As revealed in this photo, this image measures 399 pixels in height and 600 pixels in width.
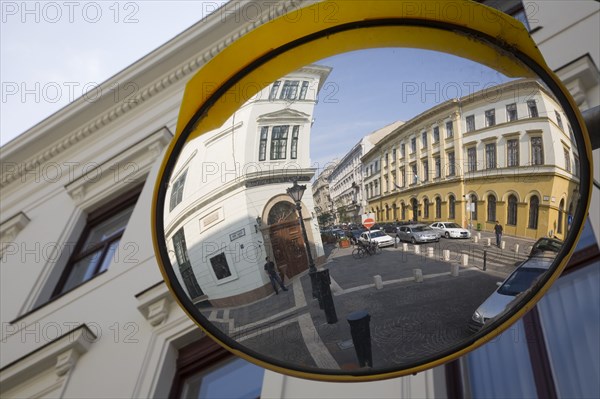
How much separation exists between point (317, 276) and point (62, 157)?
8.29 meters

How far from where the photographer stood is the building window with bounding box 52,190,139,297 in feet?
20.4

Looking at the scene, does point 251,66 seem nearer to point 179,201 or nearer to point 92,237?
point 179,201

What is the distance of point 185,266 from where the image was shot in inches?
42.4

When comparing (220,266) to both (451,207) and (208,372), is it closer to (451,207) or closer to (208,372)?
(451,207)

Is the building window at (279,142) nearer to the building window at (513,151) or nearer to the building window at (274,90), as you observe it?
the building window at (274,90)

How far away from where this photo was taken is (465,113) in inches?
37.3

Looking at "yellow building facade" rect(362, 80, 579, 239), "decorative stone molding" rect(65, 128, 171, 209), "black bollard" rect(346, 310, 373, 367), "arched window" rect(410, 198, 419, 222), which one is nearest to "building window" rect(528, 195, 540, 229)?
"yellow building facade" rect(362, 80, 579, 239)

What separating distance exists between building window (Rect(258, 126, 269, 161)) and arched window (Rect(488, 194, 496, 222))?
469 mm

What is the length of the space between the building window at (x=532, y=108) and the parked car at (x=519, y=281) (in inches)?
9.9

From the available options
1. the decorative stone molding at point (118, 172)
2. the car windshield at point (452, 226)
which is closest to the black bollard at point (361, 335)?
the car windshield at point (452, 226)

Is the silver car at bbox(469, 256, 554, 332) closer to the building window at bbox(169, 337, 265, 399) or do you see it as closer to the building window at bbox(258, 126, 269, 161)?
the building window at bbox(258, 126, 269, 161)

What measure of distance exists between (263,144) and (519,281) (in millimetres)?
610

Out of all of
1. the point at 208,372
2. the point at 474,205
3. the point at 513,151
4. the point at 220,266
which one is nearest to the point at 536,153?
the point at 513,151

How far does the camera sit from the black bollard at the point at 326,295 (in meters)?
0.94
